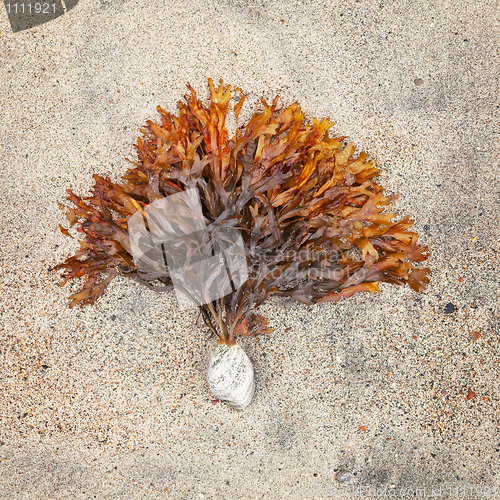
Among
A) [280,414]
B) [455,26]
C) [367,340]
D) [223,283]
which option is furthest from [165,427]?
[455,26]

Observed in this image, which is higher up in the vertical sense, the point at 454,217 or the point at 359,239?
the point at 359,239

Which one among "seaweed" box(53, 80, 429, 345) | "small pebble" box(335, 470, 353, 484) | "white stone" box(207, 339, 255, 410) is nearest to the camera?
"seaweed" box(53, 80, 429, 345)

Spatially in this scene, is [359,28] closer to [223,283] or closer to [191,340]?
[223,283]

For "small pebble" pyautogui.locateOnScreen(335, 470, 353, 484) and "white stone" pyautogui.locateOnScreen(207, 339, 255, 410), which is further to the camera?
"small pebble" pyautogui.locateOnScreen(335, 470, 353, 484)

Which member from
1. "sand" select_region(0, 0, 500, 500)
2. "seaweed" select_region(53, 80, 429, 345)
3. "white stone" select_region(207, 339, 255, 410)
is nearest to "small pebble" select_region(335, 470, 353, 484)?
"sand" select_region(0, 0, 500, 500)

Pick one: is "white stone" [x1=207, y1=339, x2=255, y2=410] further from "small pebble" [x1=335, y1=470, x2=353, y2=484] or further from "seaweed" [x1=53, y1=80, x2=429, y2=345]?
"small pebble" [x1=335, y1=470, x2=353, y2=484]

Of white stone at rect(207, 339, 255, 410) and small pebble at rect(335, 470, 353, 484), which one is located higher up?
white stone at rect(207, 339, 255, 410)
